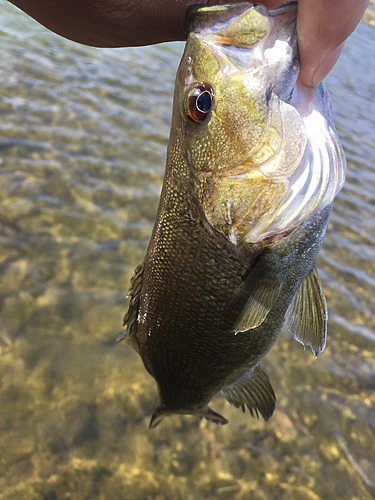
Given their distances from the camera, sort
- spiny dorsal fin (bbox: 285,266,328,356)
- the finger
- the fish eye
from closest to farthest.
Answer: the finger, the fish eye, spiny dorsal fin (bbox: 285,266,328,356)

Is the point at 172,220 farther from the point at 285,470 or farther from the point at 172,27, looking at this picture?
the point at 285,470

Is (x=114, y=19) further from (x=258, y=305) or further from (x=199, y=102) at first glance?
(x=258, y=305)

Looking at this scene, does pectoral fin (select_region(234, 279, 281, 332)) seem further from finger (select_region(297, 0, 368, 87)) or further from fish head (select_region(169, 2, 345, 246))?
finger (select_region(297, 0, 368, 87))

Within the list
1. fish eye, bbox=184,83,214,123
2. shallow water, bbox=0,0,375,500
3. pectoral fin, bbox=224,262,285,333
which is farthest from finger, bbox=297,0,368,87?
shallow water, bbox=0,0,375,500

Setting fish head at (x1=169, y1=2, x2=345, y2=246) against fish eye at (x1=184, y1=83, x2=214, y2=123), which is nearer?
fish head at (x1=169, y1=2, x2=345, y2=246)

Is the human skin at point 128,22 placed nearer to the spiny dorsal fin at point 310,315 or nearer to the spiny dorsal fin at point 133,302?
the spiny dorsal fin at point 310,315

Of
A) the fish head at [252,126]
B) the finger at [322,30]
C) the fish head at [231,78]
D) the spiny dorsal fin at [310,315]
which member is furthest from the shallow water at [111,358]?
the finger at [322,30]

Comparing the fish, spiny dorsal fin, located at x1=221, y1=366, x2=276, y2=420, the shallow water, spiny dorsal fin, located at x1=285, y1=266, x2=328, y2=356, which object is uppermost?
the fish

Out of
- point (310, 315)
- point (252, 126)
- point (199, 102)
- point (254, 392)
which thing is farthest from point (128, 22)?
point (254, 392)
